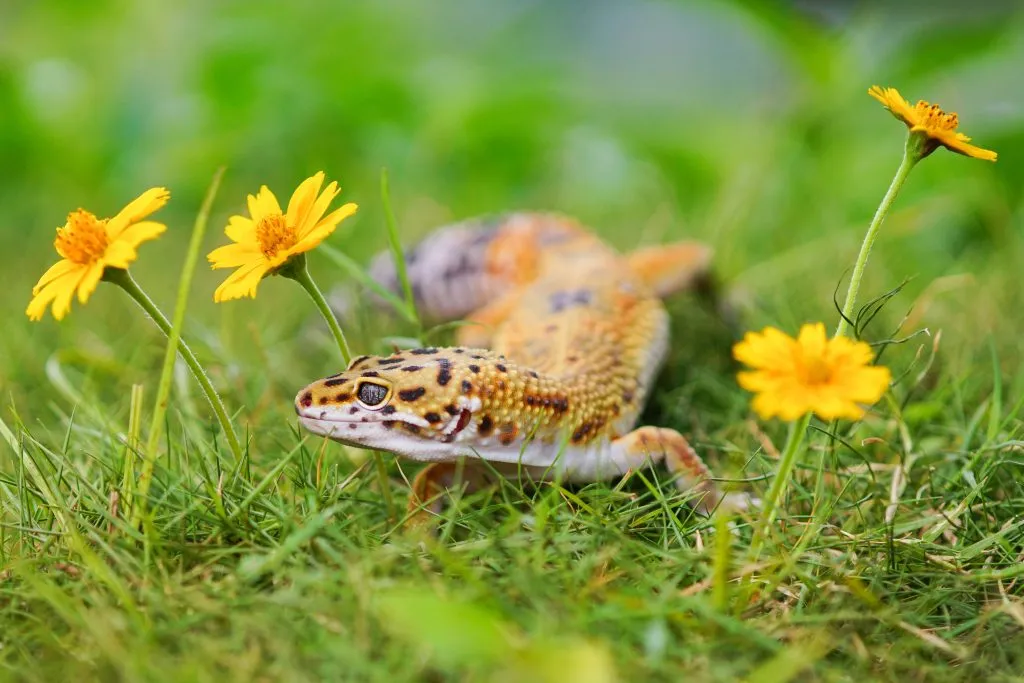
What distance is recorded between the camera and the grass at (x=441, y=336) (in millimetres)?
2158

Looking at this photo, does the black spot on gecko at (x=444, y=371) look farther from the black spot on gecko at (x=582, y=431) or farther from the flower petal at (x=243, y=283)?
the flower petal at (x=243, y=283)

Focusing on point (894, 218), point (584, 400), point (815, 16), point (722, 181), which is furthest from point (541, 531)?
point (815, 16)

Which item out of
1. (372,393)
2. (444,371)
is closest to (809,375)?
(444,371)

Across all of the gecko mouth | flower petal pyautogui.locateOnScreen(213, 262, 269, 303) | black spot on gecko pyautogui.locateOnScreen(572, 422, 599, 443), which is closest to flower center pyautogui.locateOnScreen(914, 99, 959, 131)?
black spot on gecko pyautogui.locateOnScreen(572, 422, 599, 443)

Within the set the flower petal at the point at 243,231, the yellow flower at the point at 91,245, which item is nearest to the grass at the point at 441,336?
the yellow flower at the point at 91,245

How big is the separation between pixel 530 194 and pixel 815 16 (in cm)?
239

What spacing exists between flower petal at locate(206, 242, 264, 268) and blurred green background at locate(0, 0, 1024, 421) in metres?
1.33

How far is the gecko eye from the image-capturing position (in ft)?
8.63

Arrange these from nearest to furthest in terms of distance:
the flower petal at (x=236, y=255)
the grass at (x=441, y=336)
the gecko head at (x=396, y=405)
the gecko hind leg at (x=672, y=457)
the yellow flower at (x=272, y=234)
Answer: the grass at (x=441, y=336) → the yellow flower at (x=272, y=234) → the flower petal at (x=236, y=255) → the gecko head at (x=396, y=405) → the gecko hind leg at (x=672, y=457)

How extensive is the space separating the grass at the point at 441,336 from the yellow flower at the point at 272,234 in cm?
56

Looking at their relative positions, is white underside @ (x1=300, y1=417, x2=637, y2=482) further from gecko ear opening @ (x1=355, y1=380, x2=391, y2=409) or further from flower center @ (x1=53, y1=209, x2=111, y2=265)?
flower center @ (x1=53, y1=209, x2=111, y2=265)

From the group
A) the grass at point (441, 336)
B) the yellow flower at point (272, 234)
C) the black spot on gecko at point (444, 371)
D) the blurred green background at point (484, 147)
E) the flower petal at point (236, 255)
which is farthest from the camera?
the blurred green background at point (484, 147)

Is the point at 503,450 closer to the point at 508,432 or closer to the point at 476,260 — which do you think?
the point at 508,432

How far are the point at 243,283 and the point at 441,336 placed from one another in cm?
165
